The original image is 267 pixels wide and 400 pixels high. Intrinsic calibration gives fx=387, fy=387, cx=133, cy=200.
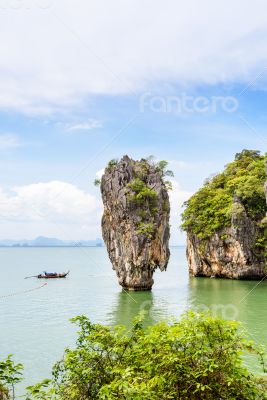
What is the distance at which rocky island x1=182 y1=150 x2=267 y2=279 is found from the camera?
35062 millimetres

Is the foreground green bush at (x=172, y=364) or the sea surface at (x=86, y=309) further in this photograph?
the sea surface at (x=86, y=309)

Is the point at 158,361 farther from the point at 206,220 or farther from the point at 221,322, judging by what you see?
the point at 206,220

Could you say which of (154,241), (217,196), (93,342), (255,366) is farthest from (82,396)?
(217,196)

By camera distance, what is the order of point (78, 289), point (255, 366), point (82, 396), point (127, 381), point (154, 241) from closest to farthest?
point (127, 381) < point (82, 396) < point (255, 366) < point (154, 241) < point (78, 289)

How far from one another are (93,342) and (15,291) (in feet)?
112

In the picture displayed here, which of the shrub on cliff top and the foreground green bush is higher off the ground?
the shrub on cliff top

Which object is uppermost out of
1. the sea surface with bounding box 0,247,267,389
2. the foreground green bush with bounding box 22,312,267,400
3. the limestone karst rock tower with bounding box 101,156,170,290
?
the limestone karst rock tower with bounding box 101,156,170,290

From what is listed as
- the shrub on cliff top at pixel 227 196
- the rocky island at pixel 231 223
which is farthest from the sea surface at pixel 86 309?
the shrub on cliff top at pixel 227 196

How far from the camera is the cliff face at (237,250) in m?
35.0

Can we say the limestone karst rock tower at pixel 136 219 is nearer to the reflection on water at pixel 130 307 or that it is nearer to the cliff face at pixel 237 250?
the reflection on water at pixel 130 307

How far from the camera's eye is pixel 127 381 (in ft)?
13.3

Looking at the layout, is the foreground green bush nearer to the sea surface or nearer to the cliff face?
the sea surface

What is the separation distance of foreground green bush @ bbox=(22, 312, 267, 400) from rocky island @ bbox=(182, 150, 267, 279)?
29172 millimetres
